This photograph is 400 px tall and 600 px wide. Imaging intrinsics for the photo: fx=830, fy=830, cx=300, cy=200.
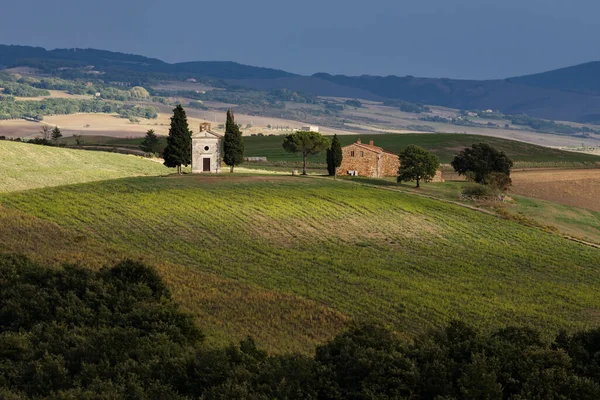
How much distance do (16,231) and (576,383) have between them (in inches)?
1739

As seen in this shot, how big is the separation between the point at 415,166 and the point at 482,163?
15757 millimetres

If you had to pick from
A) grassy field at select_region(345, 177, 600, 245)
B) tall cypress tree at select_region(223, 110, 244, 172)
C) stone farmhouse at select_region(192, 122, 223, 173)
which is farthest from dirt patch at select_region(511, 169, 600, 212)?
stone farmhouse at select_region(192, 122, 223, 173)

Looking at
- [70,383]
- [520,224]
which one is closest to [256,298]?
[70,383]

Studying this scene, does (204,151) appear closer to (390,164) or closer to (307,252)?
→ (390,164)

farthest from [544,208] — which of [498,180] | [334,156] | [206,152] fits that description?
[206,152]

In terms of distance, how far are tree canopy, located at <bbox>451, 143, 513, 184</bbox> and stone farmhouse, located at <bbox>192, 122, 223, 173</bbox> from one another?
3731 centimetres

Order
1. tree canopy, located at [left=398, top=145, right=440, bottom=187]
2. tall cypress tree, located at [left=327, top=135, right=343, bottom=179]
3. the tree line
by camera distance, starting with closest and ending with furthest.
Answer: the tree line
tree canopy, located at [left=398, top=145, right=440, bottom=187]
tall cypress tree, located at [left=327, top=135, right=343, bottom=179]

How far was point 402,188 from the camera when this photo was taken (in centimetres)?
10050

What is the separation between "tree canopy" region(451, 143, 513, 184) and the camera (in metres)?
116

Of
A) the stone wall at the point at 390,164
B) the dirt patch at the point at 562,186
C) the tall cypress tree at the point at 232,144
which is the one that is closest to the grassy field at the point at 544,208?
the dirt patch at the point at 562,186

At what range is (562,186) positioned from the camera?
423ft

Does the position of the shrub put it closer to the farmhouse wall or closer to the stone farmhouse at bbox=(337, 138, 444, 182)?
the stone farmhouse at bbox=(337, 138, 444, 182)

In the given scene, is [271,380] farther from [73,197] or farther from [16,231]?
[73,197]

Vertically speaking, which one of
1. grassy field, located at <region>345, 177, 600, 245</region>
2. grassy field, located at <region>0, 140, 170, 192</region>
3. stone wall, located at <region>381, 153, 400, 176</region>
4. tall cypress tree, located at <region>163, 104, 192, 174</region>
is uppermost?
tall cypress tree, located at <region>163, 104, 192, 174</region>
